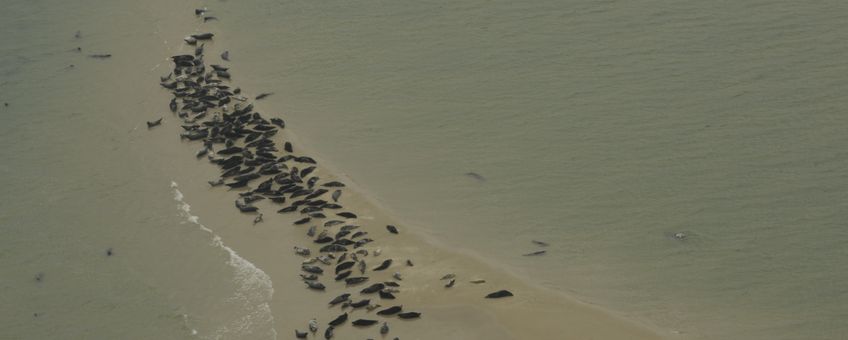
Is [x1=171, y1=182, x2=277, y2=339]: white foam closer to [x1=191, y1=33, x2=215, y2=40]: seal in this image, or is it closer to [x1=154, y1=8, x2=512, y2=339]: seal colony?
[x1=154, y1=8, x2=512, y2=339]: seal colony

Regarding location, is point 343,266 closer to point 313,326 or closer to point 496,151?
point 313,326

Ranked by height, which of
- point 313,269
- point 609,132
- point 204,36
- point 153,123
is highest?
point 204,36

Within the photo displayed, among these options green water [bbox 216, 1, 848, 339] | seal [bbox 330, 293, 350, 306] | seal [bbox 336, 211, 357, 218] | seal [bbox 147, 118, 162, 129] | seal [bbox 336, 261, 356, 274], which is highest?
green water [bbox 216, 1, 848, 339]

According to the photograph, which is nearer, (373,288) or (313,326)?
(313,326)

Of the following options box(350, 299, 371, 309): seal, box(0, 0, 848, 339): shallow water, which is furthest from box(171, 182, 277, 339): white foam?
box(350, 299, 371, 309): seal

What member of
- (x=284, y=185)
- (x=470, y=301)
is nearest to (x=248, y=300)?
(x=284, y=185)

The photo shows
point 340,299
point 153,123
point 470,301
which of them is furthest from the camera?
point 153,123
